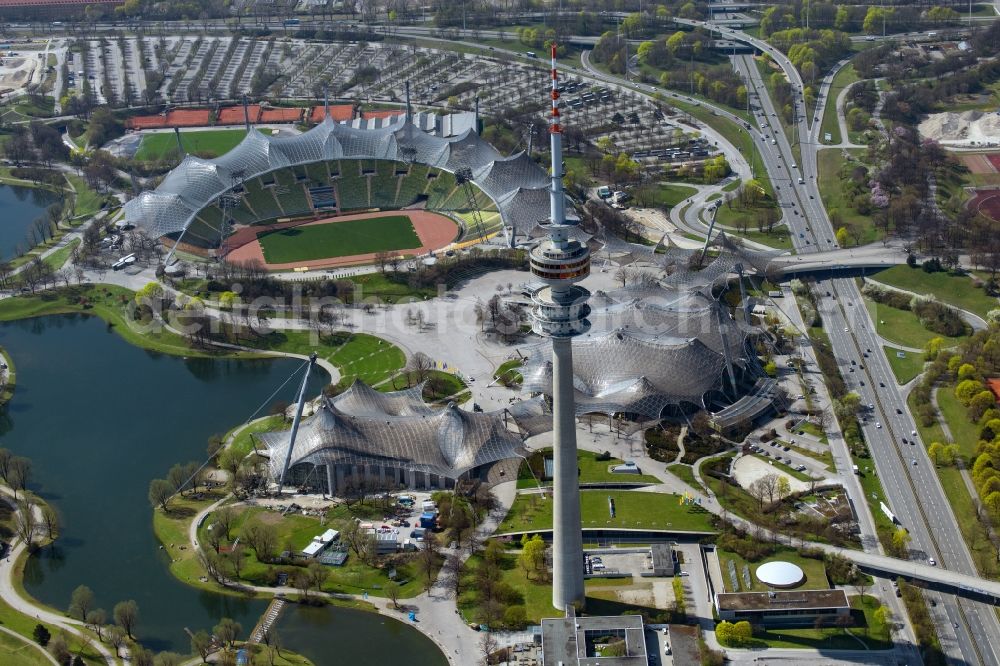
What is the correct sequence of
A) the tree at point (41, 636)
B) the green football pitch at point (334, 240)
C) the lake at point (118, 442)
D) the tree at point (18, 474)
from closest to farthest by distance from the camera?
the tree at point (41, 636), the lake at point (118, 442), the tree at point (18, 474), the green football pitch at point (334, 240)

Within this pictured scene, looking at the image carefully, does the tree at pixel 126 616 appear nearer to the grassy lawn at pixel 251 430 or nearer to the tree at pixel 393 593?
the tree at pixel 393 593

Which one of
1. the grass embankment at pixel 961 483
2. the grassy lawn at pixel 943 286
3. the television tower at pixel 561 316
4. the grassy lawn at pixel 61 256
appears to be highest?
the television tower at pixel 561 316

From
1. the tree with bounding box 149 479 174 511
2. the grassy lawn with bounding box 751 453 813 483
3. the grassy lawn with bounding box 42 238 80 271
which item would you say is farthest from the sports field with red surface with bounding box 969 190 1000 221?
the grassy lawn with bounding box 42 238 80 271

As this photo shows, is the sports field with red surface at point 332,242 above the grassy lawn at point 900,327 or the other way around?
above

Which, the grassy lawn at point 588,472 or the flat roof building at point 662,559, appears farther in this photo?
the grassy lawn at point 588,472

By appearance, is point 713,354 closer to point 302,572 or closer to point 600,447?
point 600,447

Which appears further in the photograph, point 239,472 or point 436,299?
point 436,299

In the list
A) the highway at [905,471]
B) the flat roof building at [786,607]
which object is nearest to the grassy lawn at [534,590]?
the flat roof building at [786,607]

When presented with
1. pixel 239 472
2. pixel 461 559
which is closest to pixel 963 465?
pixel 461 559

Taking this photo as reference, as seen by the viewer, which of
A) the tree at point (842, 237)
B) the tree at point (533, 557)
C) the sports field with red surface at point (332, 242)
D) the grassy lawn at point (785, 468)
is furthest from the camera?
the sports field with red surface at point (332, 242)
